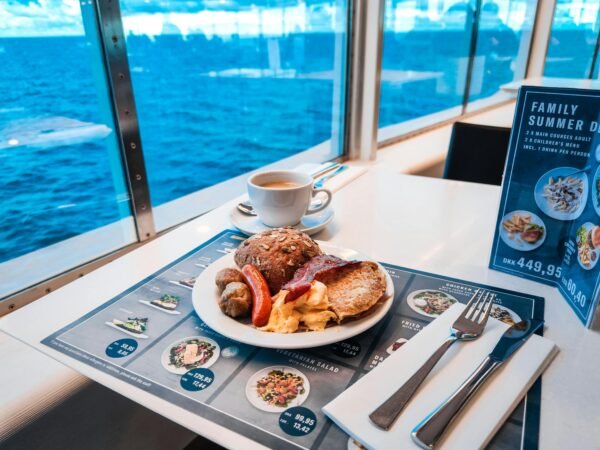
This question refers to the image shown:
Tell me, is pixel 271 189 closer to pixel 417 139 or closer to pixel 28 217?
pixel 28 217

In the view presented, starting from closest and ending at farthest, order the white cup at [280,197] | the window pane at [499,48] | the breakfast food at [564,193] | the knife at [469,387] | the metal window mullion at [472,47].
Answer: the knife at [469,387] → the breakfast food at [564,193] → the white cup at [280,197] → the metal window mullion at [472,47] → the window pane at [499,48]

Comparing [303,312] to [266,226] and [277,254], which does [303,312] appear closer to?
[277,254]

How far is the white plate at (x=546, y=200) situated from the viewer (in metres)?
0.57

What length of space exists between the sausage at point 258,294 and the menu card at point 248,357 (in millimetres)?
38

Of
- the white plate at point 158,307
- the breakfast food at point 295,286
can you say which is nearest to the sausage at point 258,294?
the breakfast food at point 295,286

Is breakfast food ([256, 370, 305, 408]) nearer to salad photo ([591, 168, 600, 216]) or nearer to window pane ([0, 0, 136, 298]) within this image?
salad photo ([591, 168, 600, 216])

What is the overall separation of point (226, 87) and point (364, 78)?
222 inches

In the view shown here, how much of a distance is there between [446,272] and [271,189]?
1.08 feet

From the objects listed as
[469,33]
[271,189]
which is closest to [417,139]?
[469,33]

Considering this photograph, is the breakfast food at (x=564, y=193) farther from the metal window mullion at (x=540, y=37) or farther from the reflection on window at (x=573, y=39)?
the reflection on window at (x=573, y=39)

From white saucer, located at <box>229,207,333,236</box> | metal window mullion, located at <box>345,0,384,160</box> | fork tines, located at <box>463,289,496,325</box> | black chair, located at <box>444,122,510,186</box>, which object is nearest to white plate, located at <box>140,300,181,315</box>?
white saucer, located at <box>229,207,333,236</box>

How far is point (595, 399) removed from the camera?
0.43 metres

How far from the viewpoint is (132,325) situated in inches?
21.8

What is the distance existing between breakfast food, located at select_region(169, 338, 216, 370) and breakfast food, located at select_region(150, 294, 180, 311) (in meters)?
0.09
